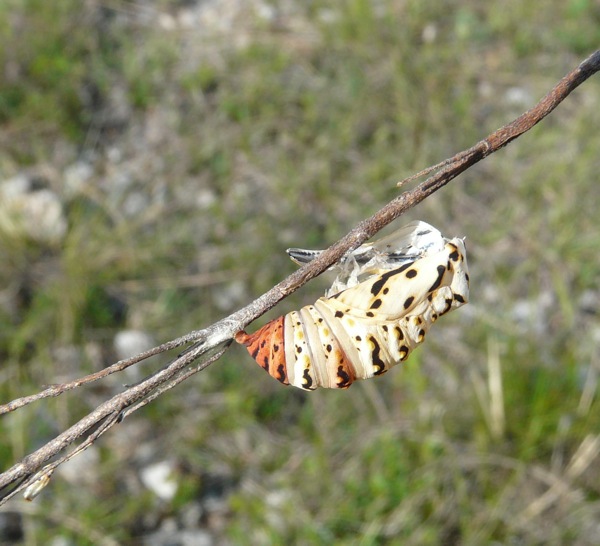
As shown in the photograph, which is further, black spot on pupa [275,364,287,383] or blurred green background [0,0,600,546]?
blurred green background [0,0,600,546]

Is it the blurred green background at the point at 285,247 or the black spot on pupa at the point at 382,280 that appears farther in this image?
the blurred green background at the point at 285,247

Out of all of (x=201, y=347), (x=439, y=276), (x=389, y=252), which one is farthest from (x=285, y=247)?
(x=201, y=347)

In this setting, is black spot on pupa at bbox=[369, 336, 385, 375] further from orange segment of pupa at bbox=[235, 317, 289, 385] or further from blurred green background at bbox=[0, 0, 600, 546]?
blurred green background at bbox=[0, 0, 600, 546]

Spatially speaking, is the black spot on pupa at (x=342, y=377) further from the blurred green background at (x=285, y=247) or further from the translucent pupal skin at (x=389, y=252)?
the blurred green background at (x=285, y=247)

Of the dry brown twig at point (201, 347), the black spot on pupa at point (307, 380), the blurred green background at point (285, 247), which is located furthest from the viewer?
the blurred green background at point (285, 247)

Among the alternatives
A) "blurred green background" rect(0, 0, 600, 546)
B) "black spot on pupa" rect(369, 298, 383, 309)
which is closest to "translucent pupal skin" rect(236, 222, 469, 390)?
"black spot on pupa" rect(369, 298, 383, 309)

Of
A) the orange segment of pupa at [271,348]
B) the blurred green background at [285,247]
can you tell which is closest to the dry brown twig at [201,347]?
the orange segment of pupa at [271,348]

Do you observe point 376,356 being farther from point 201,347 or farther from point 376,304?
point 201,347
